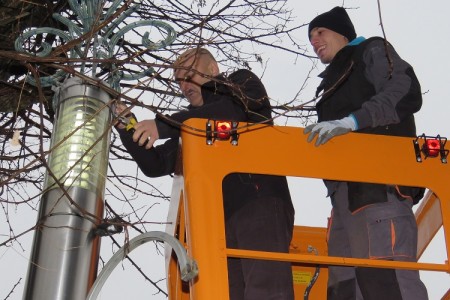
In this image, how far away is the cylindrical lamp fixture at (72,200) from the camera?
2979 mm

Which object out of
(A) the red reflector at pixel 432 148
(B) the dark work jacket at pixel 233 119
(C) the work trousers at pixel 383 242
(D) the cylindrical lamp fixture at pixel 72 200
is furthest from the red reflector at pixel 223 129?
(A) the red reflector at pixel 432 148

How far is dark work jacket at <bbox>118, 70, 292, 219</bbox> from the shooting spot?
12.0 feet

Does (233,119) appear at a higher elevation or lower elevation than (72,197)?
higher

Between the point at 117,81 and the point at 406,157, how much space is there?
1.42m

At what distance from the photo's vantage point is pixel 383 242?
3371 millimetres

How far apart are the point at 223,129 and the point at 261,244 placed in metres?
0.59

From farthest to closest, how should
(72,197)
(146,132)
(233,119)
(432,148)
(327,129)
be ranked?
(233,119) < (146,132) < (432,148) < (327,129) < (72,197)

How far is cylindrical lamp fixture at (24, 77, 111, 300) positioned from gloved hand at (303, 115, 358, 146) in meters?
0.87

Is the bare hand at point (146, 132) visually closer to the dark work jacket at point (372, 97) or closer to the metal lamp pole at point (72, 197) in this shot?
the metal lamp pole at point (72, 197)

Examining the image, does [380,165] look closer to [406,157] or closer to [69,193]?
[406,157]

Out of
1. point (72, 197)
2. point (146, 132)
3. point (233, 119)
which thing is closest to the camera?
point (72, 197)

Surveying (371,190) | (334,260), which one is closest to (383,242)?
(371,190)

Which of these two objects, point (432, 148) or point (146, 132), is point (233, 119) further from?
point (432, 148)

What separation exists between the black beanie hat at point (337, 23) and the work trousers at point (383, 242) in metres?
1.00
